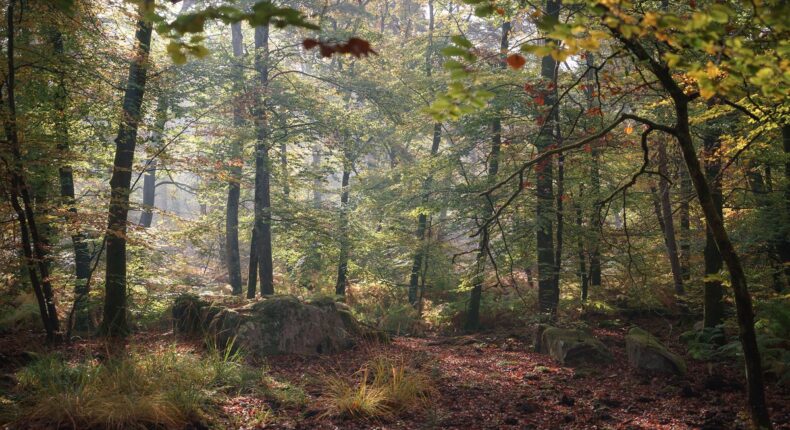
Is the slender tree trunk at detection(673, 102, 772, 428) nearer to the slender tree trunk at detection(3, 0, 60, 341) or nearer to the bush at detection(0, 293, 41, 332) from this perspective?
the slender tree trunk at detection(3, 0, 60, 341)

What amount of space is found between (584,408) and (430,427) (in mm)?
1797

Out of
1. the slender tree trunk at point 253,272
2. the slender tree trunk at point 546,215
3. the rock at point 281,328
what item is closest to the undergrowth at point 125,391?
the rock at point 281,328

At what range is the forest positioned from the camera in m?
3.39

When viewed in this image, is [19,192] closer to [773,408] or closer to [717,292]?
[773,408]

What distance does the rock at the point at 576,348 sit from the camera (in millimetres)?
7723

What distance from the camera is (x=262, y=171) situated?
42.5 feet

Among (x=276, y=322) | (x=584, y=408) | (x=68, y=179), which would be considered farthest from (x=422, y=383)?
(x=68, y=179)

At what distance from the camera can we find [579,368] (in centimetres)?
751

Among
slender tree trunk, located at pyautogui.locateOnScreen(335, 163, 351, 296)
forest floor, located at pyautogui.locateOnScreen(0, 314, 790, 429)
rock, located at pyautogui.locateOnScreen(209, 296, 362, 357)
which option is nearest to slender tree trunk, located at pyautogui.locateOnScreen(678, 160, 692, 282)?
forest floor, located at pyautogui.locateOnScreen(0, 314, 790, 429)

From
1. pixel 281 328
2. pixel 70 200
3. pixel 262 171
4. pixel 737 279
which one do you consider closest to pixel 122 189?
pixel 70 200

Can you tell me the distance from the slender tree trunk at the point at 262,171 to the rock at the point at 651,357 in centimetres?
879

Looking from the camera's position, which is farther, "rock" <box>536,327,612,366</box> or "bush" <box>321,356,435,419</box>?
"rock" <box>536,327,612,366</box>

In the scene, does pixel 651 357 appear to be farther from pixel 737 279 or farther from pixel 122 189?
pixel 122 189

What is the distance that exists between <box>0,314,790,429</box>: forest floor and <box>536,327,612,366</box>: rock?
19 centimetres
